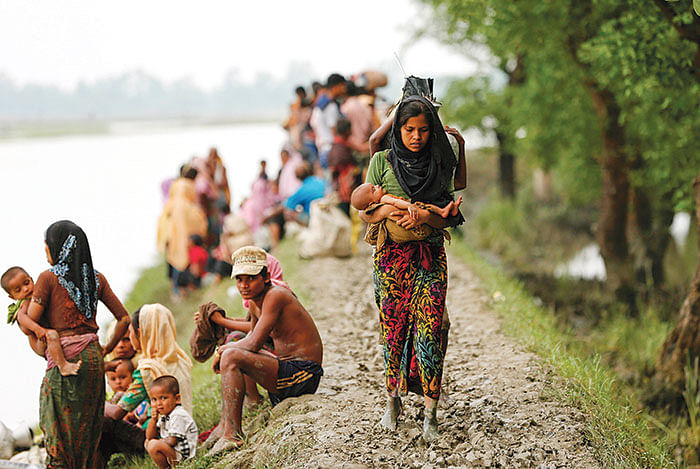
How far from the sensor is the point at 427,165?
14.7 ft

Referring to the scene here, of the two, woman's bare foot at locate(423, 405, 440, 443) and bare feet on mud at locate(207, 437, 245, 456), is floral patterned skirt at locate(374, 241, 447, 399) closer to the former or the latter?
woman's bare foot at locate(423, 405, 440, 443)

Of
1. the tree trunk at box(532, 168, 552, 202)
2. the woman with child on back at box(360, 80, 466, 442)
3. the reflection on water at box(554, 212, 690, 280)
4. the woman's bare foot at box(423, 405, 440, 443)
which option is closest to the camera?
the woman with child on back at box(360, 80, 466, 442)

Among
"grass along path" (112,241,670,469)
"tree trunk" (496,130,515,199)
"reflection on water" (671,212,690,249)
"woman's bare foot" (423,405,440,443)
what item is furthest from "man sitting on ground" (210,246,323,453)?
"reflection on water" (671,212,690,249)

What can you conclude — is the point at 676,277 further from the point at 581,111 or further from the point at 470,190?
the point at 470,190

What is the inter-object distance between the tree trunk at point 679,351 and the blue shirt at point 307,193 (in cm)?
492

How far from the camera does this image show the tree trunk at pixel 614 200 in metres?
10.7

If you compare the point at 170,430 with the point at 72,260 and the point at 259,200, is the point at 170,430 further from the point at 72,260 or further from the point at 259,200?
the point at 259,200

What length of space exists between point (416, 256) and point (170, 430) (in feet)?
6.79

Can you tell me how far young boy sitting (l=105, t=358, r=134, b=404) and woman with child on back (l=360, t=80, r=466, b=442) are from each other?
2.33 m

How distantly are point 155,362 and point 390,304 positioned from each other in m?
1.96

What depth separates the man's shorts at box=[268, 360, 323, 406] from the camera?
17.3 feet

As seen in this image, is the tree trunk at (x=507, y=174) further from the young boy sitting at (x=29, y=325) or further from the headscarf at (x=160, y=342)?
the young boy sitting at (x=29, y=325)

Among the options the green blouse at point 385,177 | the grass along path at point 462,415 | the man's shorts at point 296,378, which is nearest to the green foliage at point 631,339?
the grass along path at point 462,415

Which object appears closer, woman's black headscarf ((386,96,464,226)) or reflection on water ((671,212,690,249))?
woman's black headscarf ((386,96,464,226))
